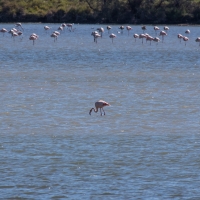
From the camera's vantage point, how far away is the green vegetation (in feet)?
187

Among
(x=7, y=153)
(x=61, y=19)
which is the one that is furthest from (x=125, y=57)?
(x=61, y=19)

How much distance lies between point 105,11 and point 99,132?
46361mm

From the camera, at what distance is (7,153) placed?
33.6ft

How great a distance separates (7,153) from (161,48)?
79.9 ft

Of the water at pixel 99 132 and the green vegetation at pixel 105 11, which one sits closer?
the water at pixel 99 132

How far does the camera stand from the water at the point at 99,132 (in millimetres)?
8562

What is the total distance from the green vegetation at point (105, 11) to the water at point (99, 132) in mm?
32785

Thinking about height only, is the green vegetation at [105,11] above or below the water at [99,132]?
below

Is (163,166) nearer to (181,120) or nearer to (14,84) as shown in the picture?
(181,120)

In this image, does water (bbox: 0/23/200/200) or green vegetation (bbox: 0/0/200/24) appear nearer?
water (bbox: 0/23/200/200)

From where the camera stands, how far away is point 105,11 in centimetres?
5756

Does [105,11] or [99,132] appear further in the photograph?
[105,11]

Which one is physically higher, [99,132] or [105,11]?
[99,132]

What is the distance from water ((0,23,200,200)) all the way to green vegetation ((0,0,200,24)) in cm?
3278
